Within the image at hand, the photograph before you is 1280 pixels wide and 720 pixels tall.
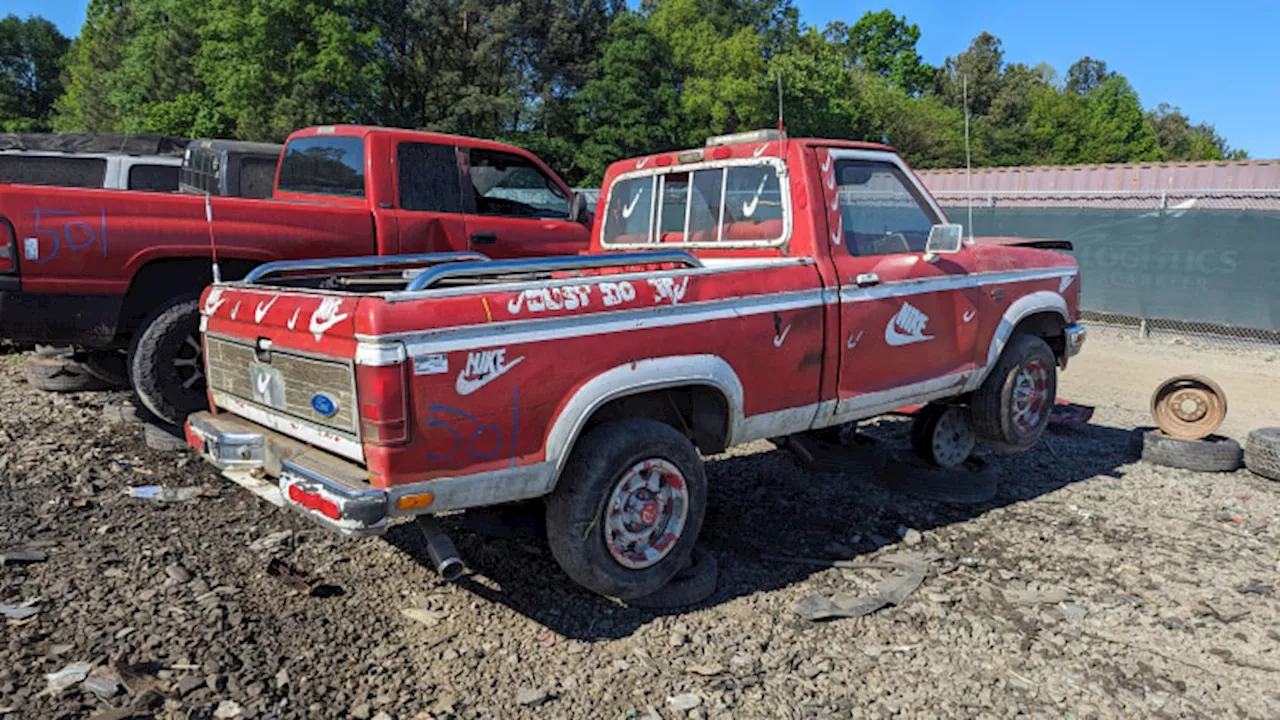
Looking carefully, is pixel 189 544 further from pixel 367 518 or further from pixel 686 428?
pixel 686 428

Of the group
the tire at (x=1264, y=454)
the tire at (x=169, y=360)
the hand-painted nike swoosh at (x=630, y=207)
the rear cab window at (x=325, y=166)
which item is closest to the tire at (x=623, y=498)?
the hand-painted nike swoosh at (x=630, y=207)

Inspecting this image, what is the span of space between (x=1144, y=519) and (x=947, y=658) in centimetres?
236

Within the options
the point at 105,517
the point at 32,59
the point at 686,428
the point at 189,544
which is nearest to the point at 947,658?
the point at 686,428

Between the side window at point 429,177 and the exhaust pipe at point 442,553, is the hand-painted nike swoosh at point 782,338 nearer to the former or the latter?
the exhaust pipe at point 442,553

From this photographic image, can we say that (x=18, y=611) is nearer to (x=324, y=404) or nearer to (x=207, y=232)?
(x=324, y=404)

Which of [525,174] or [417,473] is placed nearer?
[417,473]

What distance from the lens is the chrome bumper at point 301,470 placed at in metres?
2.90

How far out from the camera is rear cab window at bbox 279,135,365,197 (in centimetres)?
603

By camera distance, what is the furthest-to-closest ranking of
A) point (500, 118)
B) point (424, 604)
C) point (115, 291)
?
point (500, 118) → point (115, 291) → point (424, 604)

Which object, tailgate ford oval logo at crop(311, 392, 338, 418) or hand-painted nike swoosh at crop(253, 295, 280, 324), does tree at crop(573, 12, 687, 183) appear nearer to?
hand-painted nike swoosh at crop(253, 295, 280, 324)

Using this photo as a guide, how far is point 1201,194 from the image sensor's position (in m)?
11.7

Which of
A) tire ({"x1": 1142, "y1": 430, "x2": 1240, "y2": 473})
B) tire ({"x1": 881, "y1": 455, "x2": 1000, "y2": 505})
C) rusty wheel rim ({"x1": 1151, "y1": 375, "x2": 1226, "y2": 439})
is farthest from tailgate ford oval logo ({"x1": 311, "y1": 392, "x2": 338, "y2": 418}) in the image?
rusty wheel rim ({"x1": 1151, "y1": 375, "x2": 1226, "y2": 439})

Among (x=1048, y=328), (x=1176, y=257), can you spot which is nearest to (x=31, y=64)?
(x=1176, y=257)

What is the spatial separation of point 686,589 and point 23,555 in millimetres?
3065
